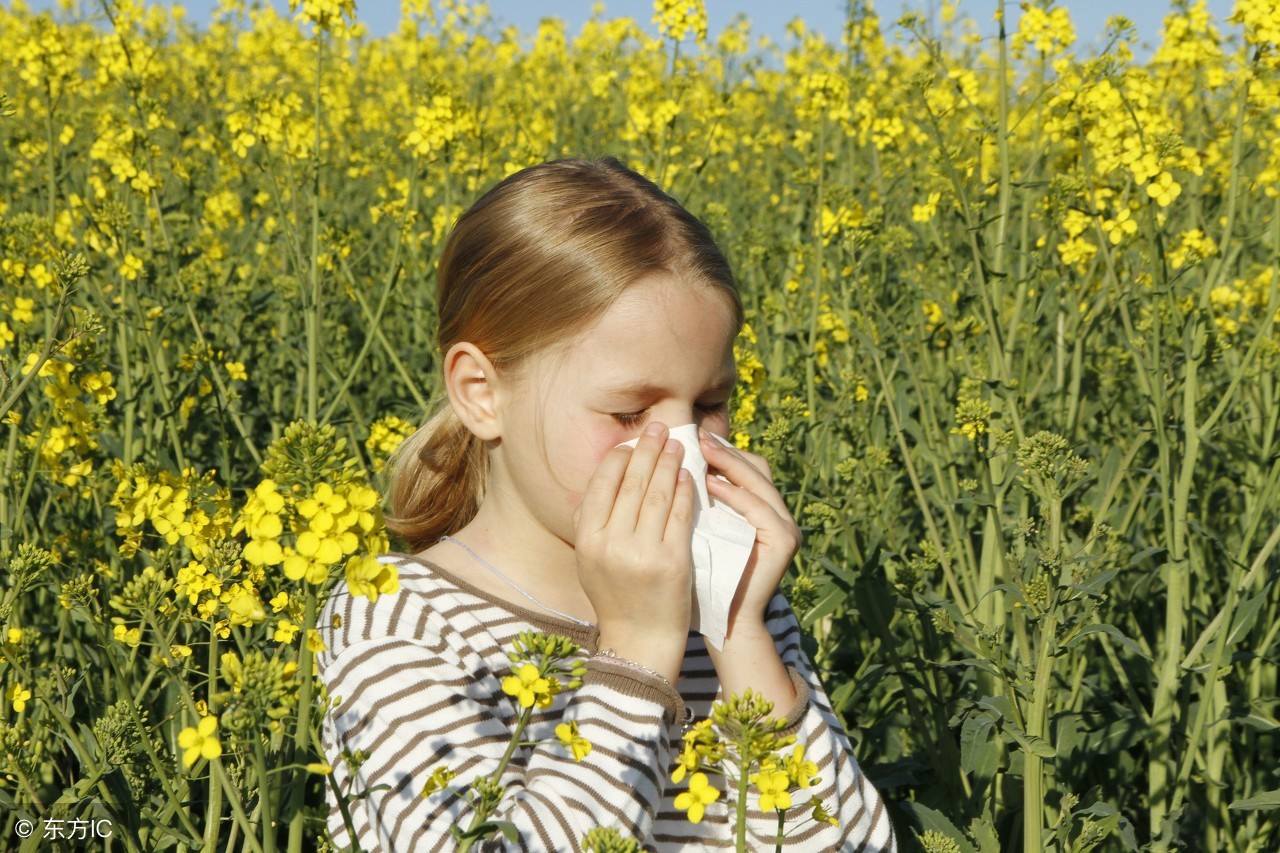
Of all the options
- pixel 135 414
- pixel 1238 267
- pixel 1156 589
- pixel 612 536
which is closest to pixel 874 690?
pixel 1156 589

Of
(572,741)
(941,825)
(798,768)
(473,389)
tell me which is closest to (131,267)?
(473,389)

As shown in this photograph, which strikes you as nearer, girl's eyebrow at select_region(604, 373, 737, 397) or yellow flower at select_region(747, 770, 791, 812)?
yellow flower at select_region(747, 770, 791, 812)

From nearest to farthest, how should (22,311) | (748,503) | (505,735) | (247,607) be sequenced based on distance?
1. (247,607)
2. (505,735)
3. (748,503)
4. (22,311)

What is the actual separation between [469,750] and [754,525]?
1.49 ft

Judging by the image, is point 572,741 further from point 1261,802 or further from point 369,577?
point 1261,802

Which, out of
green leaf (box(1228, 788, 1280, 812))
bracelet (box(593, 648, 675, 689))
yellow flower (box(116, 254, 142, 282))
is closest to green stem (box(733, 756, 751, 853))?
bracelet (box(593, 648, 675, 689))

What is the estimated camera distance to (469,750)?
1.45 metres

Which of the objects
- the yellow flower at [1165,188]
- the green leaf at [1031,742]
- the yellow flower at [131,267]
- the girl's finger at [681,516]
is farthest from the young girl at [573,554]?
the yellow flower at [131,267]

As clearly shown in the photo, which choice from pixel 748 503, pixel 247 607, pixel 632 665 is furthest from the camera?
pixel 748 503

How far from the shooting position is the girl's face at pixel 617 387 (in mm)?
1661

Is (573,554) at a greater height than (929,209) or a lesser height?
lesser

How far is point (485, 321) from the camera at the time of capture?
1.89 m

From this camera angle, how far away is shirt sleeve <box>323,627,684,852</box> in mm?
1340

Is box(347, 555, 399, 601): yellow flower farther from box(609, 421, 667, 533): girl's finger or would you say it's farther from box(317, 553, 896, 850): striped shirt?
box(609, 421, 667, 533): girl's finger
